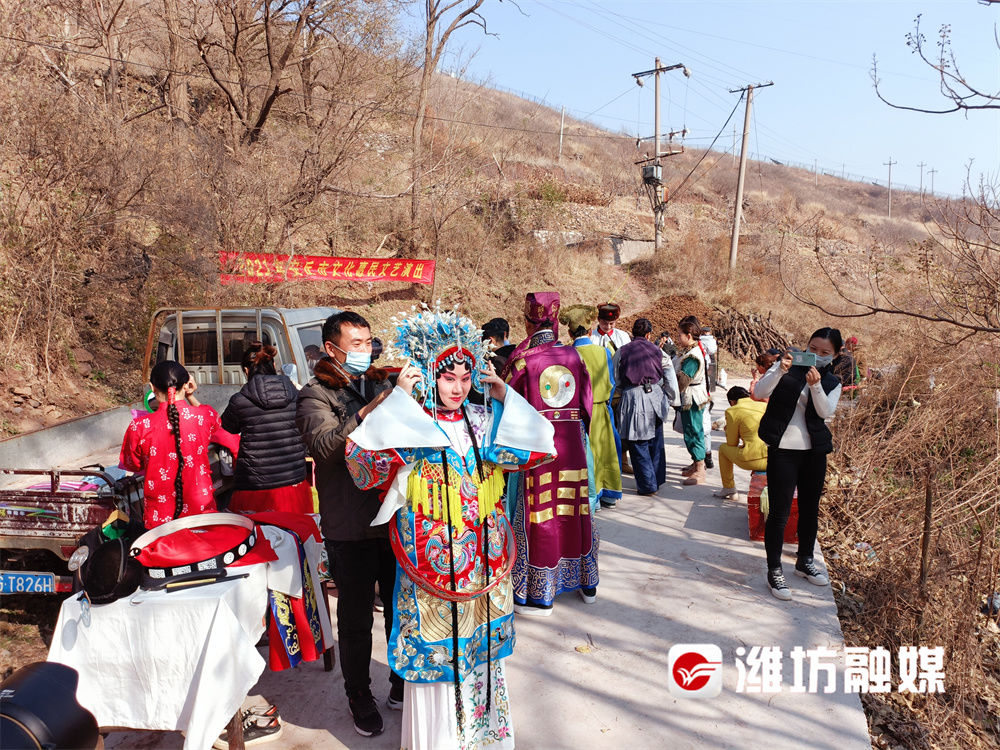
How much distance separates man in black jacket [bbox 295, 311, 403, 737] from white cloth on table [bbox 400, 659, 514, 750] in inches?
12.3

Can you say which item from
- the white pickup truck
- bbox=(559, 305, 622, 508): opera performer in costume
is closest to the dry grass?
bbox=(559, 305, 622, 508): opera performer in costume

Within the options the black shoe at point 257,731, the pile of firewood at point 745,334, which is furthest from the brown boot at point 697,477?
the pile of firewood at point 745,334

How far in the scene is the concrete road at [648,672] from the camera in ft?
9.78

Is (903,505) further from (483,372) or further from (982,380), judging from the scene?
(483,372)

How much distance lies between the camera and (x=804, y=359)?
402 centimetres

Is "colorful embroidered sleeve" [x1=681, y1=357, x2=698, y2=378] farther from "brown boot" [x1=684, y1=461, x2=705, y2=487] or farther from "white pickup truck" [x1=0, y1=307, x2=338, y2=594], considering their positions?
"white pickup truck" [x1=0, y1=307, x2=338, y2=594]

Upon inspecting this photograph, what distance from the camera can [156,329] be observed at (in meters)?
6.57

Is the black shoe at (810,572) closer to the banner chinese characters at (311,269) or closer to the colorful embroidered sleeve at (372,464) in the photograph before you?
the colorful embroidered sleeve at (372,464)

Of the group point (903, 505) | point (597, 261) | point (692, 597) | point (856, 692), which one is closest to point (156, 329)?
point (692, 597)

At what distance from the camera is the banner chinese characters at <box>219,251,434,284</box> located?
A: 11.5 metres

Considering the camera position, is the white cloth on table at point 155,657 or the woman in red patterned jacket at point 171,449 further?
the woman in red patterned jacket at point 171,449

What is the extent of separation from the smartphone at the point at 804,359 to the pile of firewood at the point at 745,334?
12685 millimetres
